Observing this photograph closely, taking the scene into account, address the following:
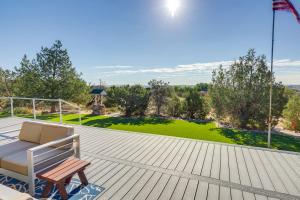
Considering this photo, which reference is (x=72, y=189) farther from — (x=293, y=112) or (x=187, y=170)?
(x=293, y=112)

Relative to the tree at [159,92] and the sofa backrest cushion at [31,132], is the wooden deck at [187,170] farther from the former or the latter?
the tree at [159,92]

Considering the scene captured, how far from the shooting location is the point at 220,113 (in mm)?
9570

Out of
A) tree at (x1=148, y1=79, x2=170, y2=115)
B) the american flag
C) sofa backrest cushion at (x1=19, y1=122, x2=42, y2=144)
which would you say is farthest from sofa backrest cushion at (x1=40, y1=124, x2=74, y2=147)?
tree at (x1=148, y1=79, x2=170, y2=115)

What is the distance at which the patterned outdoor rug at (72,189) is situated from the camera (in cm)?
274

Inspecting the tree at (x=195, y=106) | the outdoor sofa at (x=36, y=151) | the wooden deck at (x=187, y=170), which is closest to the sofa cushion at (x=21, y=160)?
the outdoor sofa at (x=36, y=151)

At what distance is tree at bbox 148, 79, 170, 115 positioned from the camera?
11906mm

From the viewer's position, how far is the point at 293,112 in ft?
28.2

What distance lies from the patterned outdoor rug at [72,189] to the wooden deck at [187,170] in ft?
0.47

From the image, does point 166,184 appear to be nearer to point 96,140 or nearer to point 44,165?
point 44,165

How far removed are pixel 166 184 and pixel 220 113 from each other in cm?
739

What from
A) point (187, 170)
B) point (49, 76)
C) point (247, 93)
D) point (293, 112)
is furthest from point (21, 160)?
point (49, 76)

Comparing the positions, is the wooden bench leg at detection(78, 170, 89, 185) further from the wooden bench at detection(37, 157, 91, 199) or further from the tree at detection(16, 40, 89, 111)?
the tree at detection(16, 40, 89, 111)

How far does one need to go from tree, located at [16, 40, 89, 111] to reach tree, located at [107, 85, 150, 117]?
3.25 meters

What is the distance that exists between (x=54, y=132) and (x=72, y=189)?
1.22 meters
